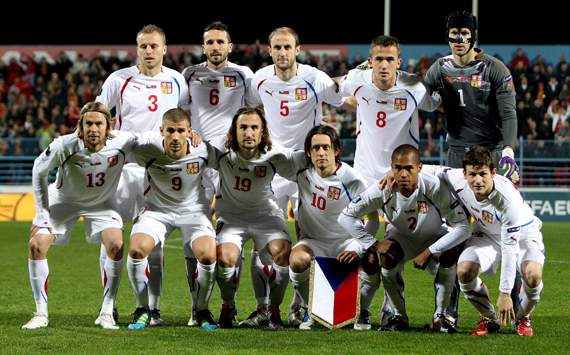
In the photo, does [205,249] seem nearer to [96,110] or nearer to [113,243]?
[113,243]

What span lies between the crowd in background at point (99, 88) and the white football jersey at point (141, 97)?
34.6 ft

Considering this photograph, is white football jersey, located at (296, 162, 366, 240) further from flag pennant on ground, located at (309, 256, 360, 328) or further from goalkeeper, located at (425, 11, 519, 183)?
goalkeeper, located at (425, 11, 519, 183)

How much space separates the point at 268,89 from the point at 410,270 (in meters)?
3.87

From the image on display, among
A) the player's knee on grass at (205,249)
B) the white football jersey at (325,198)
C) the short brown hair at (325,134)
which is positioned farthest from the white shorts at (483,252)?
the player's knee on grass at (205,249)

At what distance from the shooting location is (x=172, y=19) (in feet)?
94.5

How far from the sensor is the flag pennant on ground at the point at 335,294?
7.42 metres

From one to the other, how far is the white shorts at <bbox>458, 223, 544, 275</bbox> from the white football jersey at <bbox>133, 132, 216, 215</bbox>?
199cm

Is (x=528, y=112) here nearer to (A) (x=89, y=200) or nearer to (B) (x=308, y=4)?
(B) (x=308, y=4)

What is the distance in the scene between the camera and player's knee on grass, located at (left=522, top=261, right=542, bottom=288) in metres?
7.18

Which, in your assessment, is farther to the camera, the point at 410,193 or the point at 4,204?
the point at 4,204

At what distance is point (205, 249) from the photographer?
292 inches

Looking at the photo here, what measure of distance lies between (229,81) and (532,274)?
298 cm

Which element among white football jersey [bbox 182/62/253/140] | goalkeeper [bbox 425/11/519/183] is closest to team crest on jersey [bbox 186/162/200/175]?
white football jersey [bbox 182/62/253/140]

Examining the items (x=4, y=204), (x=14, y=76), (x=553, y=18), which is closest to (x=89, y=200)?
(x=4, y=204)
